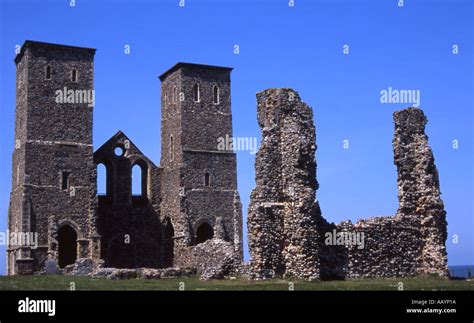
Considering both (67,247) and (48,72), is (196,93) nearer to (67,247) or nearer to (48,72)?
(48,72)

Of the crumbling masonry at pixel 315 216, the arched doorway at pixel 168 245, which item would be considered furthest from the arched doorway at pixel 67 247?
the crumbling masonry at pixel 315 216

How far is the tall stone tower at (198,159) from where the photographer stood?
172ft

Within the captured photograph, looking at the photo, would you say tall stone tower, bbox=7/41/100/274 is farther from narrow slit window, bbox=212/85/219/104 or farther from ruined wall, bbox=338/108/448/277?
ruined wall, bbox=338/108/448/277

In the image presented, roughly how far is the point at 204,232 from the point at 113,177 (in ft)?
24.3

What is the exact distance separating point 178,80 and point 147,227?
10664 millimetres

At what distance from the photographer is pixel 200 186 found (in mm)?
53219

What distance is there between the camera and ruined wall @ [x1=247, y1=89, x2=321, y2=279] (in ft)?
90.2

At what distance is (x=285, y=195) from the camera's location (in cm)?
2848

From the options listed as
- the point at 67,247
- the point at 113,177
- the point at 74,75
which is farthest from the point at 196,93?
the point at 67,247

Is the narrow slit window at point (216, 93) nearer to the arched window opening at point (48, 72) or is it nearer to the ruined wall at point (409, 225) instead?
the arched window opening at point (48, 72)

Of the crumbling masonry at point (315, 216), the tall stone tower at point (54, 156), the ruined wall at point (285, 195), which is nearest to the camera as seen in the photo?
the ruined wall at point (285, 195)

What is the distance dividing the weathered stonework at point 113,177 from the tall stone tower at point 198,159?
72mm
